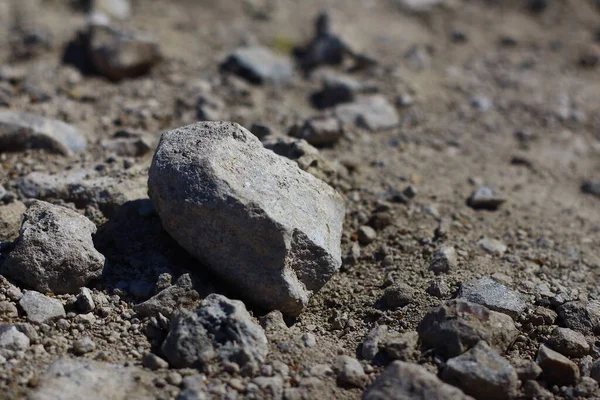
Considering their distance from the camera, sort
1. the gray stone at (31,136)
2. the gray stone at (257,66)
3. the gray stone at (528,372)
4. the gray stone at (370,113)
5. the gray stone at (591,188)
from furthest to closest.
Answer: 1. the gray stone at (257,66)
2. the gray stone at (370,113)
3. the gray stone at (591,188)
4. the gray stone at (31,136)
5. the gray stone at (528,372)

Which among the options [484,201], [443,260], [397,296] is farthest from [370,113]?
[397,296]

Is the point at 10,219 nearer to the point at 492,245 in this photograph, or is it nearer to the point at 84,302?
the point at 84,302

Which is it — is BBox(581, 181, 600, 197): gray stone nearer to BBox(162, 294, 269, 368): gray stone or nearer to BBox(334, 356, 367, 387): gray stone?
BBox(334, 356, 367, 387): gray stone

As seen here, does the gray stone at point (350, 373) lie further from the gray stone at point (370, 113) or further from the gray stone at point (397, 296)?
the gray stone at point (370, 113)

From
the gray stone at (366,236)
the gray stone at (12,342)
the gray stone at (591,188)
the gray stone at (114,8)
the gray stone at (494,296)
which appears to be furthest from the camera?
the gray stone at (114,8)

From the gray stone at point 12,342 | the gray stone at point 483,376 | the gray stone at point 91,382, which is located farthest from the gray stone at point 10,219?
the gray stone at point 483,376
